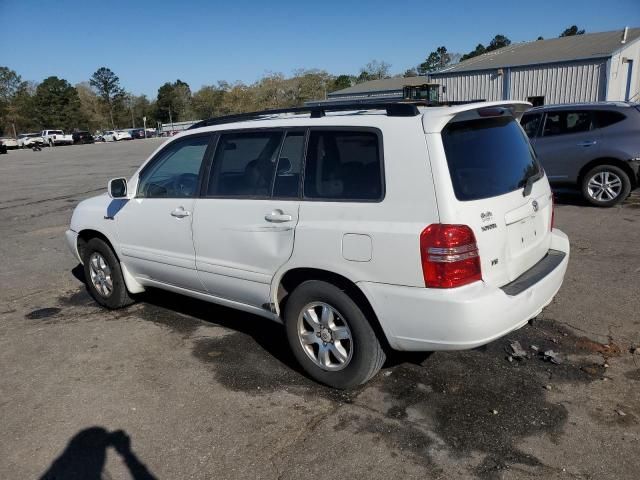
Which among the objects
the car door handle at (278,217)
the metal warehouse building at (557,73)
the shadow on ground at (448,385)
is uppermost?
the metal warehouse building at (557,73)

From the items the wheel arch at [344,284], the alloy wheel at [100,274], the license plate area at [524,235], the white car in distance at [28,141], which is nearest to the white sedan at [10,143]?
the white car in distance at [28,141]

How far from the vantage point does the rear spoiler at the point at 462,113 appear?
3.03 meters

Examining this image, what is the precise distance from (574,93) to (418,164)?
28.5m

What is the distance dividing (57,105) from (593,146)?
91607mm

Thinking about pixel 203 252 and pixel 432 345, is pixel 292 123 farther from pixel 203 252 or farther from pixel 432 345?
pixel 432 345

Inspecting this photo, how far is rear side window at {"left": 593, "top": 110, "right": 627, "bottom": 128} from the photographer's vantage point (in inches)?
340

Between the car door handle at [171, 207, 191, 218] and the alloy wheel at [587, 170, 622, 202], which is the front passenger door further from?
the alloy wheel at [587, 170, 622, 202]

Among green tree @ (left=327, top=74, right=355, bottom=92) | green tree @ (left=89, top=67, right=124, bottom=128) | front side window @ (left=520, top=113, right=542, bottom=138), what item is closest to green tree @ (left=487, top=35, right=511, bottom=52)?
green tree @ (left=327, top=74, right=355, bottom=92)

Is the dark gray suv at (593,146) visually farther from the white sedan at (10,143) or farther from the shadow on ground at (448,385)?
the white sedan at (10,143)

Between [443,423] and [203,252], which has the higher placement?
[203,252]

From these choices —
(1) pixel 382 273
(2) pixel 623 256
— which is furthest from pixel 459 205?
(2) pixel 623 256

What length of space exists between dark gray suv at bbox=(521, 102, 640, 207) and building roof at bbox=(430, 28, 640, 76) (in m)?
20.6

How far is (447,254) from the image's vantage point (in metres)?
2.88

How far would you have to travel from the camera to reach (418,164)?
301cm
